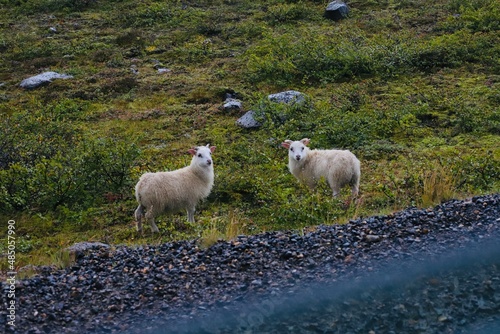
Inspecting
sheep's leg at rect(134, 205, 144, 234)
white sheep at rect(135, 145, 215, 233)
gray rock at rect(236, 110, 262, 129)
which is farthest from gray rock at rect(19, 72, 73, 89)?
sheep's leg at rect(134, 205, 144, 234)

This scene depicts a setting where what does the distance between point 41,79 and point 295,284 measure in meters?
17.7

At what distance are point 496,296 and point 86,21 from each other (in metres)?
28.1

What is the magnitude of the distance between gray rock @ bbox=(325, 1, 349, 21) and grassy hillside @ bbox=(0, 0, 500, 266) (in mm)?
766

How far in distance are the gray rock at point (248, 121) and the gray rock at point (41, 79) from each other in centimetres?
925

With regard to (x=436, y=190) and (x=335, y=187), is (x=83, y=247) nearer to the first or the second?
(x=335, y=187)

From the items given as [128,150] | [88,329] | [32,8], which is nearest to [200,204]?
[128,150]

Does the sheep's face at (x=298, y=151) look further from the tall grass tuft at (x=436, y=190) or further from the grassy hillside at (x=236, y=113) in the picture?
the tall grass tuft at (x=436, y=190)

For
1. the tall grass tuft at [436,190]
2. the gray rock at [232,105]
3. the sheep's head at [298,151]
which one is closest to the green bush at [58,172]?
the sheep's head at [298,151]

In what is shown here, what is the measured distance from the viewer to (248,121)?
57.2ft

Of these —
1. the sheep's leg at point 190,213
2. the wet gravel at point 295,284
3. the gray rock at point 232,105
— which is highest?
the wet gravel at point 295,284

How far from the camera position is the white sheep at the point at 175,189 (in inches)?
450

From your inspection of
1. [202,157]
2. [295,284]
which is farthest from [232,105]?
[295,284]

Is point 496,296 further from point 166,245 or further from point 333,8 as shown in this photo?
point 333,8

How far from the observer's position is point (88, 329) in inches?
308
